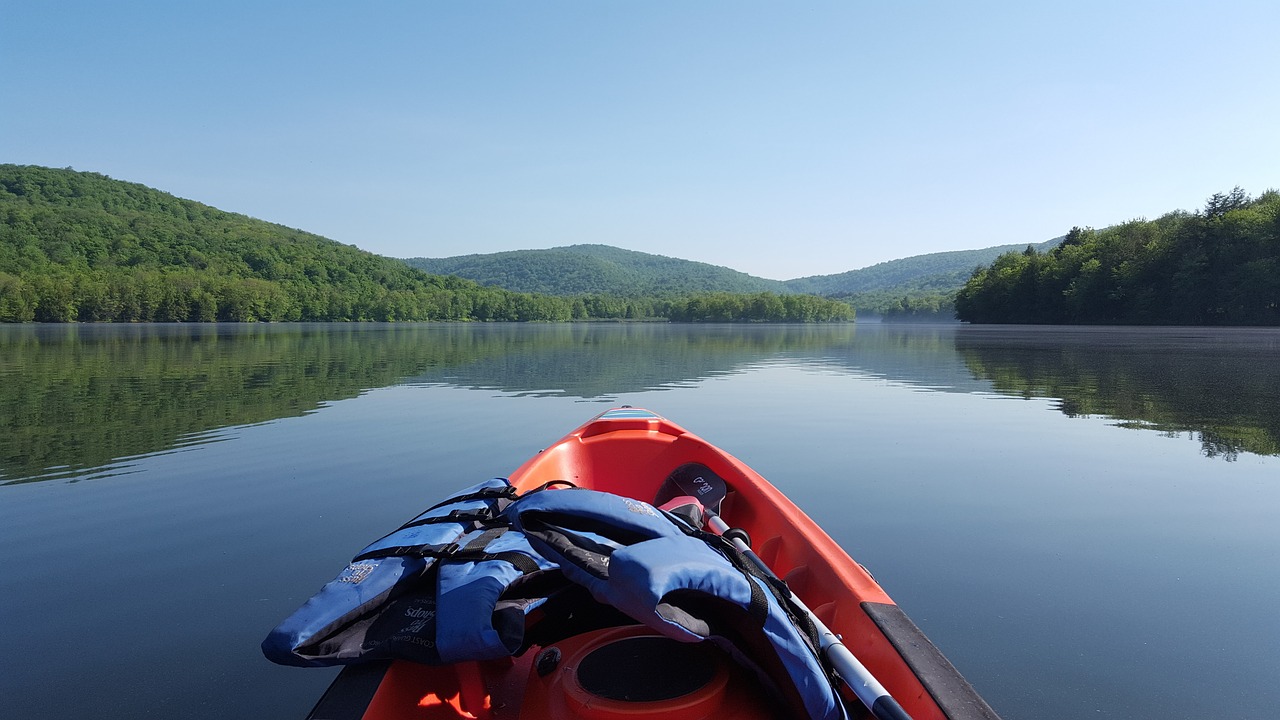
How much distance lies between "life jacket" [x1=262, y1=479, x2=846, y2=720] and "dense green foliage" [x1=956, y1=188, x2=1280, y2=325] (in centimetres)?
6509

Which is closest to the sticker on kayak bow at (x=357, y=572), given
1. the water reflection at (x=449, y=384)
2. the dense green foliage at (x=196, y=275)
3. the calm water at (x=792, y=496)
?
the calm water at (x=792, y=496)

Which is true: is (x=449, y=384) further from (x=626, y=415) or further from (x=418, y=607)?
(x=418, y=607)

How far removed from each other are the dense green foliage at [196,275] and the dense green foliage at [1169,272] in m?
59.5

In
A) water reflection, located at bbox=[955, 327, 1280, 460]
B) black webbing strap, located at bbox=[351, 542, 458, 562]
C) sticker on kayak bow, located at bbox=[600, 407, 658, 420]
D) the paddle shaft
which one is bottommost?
water reflection, located at bbox=[955, 327, 1280, 460]

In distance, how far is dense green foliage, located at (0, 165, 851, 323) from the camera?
246 ft

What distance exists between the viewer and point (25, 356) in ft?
71.7

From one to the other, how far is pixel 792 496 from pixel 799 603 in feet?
13.4

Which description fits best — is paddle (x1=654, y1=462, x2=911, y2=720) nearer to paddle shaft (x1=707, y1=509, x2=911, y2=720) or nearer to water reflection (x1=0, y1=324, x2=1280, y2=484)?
paddle shaft (x1=707, y1=509, x2=911, y2=720)

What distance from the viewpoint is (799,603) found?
96.4 inches

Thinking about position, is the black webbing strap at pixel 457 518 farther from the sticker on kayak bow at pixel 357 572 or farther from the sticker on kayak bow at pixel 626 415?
the sticker on kayak bow at pixel 626 415

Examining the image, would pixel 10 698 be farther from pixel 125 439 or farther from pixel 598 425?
pixel 125 439

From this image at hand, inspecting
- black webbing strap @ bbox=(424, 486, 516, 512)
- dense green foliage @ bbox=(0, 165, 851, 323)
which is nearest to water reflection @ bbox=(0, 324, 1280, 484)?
black webbing strap @ bbox=(424, 486, 516, 512)

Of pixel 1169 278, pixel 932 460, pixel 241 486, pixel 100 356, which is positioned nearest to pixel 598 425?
pixel 241 486

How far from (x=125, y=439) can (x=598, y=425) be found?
666 centimetres
